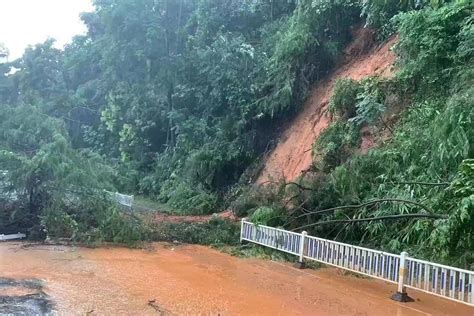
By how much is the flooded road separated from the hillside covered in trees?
3.54 feet

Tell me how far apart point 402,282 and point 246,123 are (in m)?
12.5

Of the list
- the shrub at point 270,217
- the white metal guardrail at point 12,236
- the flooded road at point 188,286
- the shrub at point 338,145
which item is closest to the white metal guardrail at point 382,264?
the shrub at point 270,217

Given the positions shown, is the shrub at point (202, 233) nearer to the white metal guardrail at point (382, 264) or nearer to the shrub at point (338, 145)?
the white metal guardrail at point (382, 264)

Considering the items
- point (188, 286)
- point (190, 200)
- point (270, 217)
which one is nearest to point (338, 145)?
point (270, 217)

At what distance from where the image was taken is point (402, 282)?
7574 millimetres

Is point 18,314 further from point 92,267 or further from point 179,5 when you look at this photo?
point 179,5

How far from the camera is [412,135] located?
35.3 feet

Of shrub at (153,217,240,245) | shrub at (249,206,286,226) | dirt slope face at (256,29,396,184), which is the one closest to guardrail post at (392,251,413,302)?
shrub at (249,206,286,226)

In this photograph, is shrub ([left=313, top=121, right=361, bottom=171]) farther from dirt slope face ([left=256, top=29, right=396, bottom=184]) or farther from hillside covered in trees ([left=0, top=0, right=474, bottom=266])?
dirt slope face ([left=256, top=29, right=396, bottom=184])

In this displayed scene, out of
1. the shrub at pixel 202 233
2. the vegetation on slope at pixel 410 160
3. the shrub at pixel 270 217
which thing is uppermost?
the vegetation on slope at pixel 410 160

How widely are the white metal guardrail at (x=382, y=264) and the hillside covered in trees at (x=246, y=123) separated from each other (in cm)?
51

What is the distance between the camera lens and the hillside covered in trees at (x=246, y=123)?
956 centimetres

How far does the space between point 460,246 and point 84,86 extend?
28.2 metres

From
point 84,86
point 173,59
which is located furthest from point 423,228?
point 84,86
